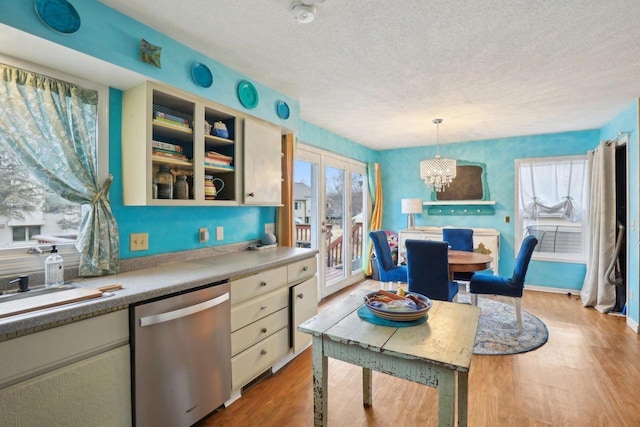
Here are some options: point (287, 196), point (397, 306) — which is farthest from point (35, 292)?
point (287, 196)

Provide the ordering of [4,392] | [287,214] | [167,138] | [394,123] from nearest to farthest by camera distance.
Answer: [4,392] → [167,138] → [287,214] → [394,123]

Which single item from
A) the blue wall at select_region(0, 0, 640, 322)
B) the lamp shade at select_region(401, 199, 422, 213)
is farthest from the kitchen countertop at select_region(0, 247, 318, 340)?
the lamp shade at select_region(401, 199, 422, 213)

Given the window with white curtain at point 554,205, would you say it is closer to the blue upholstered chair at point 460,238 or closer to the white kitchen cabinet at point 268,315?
the blue upholstered chair at point 460,238

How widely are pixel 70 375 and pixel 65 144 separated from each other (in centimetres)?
120

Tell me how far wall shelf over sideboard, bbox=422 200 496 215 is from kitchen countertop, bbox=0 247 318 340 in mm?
3303

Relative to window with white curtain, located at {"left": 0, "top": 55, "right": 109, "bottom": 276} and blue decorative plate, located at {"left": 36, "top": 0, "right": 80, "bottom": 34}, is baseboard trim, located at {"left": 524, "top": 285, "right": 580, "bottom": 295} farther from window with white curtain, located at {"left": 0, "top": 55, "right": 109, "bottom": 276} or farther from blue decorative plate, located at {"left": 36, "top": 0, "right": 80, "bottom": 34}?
blue decorative plate, located at {"left": 36, "top": 0, "right": 80, "bottom": 34}

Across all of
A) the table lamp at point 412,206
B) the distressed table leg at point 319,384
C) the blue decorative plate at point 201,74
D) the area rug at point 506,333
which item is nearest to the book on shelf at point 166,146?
the blue decorative plate at point 201,74

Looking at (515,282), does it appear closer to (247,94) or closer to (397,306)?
(397,306)

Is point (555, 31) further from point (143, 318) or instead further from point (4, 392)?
point (4, 392)

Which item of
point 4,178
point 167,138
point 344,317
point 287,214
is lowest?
point 344,317

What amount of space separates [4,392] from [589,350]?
385 centimetres

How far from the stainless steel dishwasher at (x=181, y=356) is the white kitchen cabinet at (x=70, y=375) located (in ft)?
0.21

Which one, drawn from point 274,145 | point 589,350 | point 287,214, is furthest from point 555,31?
point 589,350

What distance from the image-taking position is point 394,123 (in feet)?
12.9
